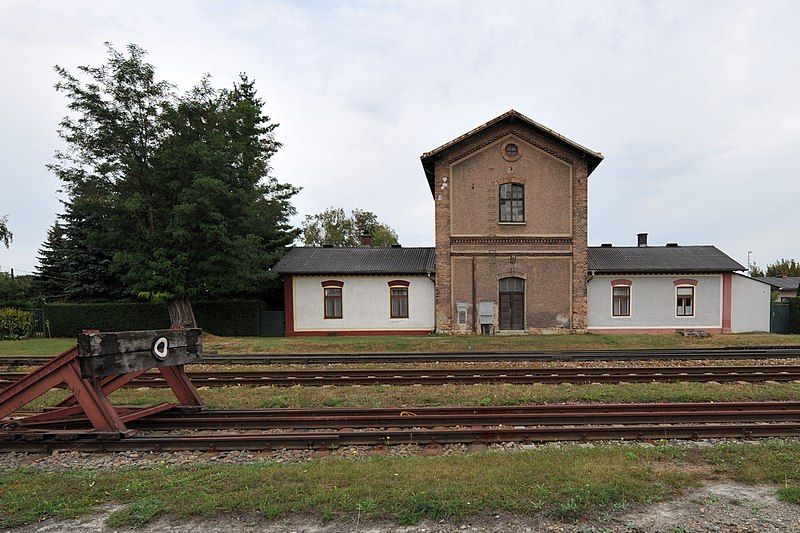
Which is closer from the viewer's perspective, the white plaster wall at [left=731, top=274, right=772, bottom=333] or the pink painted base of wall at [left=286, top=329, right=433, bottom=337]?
the pink painted base of wall at [left=286, top=329, right=433, bottom=337]

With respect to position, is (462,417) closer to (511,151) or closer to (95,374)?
(95,374)

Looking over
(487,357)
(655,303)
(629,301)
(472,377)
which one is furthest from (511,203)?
(472,377)

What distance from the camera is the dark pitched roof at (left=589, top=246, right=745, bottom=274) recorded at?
74.7 ft

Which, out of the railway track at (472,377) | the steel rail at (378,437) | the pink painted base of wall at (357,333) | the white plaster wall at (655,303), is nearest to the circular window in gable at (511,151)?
the white plaster wall at (655,303)

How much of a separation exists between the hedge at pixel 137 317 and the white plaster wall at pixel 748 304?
2807 centimetres

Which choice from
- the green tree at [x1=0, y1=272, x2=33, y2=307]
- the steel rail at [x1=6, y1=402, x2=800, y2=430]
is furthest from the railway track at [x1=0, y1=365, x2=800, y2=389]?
the green tree at [x1=0, y1=272, x2=33, y2=307]

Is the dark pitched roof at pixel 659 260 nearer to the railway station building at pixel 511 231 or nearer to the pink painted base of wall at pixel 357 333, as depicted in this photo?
the railway station building at pixel 511 231

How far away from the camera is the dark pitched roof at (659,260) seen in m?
22.8

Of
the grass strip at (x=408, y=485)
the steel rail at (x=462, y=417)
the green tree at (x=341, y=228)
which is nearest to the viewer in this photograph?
the grass strip at (x=408, y=485)

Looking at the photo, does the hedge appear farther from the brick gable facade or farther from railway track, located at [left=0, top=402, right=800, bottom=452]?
railway track, located at [left=0, top=402, right=800, bottom=452]

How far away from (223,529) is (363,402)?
185 inches

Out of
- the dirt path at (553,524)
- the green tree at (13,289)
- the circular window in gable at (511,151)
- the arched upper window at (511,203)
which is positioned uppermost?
the circular window in gable at (511,151)

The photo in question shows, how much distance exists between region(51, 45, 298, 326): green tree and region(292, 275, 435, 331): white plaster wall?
10.5 feet

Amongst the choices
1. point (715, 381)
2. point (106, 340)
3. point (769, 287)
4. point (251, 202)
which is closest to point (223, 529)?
point (106, 340)
